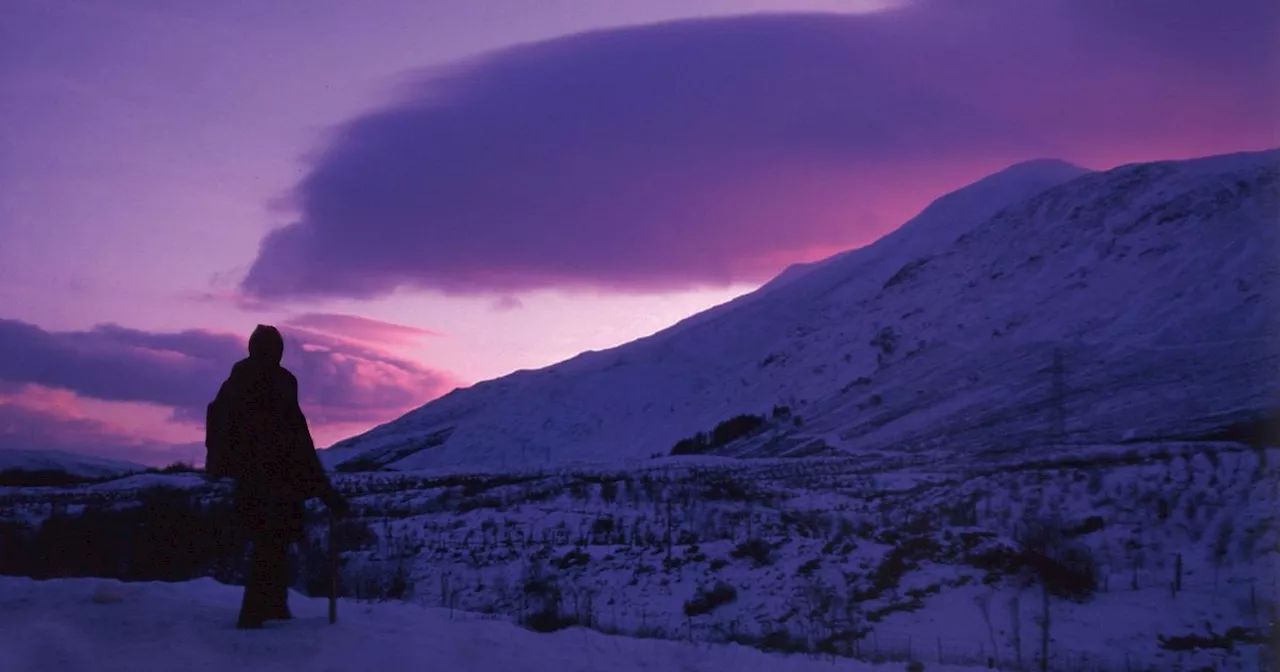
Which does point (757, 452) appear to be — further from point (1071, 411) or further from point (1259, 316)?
point (1259, 316)

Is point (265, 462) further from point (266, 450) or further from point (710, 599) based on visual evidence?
point (710, 599)

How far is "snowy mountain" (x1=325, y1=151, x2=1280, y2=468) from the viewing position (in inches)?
1951

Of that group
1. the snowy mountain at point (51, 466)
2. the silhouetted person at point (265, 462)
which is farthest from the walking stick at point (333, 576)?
the snowy mountain at point (51, 466)

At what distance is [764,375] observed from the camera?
79.1 m

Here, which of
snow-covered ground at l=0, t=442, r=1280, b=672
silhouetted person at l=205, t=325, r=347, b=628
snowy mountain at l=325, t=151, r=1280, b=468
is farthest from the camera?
snowy mountain at l=325, t=151, r=1280, b=468

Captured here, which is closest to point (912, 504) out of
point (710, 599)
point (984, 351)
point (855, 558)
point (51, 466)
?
point (855, 558)

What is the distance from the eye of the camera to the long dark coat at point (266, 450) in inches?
317

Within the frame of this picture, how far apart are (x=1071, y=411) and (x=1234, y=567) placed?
3438 cm

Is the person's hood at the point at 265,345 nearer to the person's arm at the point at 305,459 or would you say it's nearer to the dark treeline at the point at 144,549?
the person's arm at the point at 305,459

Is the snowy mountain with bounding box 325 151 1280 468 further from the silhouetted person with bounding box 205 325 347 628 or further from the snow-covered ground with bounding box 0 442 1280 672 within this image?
the silhouetted person with bounding box 205 325 347 628

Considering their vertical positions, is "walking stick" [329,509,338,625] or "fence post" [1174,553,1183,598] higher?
"walking stick" [329,509,338,625]

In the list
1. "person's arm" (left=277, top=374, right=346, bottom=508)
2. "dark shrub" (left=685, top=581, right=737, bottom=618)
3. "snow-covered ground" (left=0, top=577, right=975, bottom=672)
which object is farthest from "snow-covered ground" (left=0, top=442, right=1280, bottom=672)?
"person's arm" (left=277, top=374, right=346, bottom=508)

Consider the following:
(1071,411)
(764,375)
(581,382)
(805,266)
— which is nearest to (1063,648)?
(1071,411)

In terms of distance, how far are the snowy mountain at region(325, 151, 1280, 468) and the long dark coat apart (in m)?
38.5
